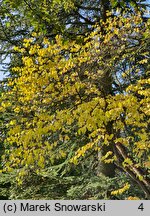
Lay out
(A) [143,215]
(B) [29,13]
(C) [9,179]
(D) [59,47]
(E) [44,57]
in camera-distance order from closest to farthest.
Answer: (A) [143,215], (B) [29,13], (E) [44,57], (D) [59,47], (C) [9,179]

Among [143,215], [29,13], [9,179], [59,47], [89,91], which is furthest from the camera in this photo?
[9,179]

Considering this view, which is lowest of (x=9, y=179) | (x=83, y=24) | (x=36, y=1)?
(x=9, y=179)

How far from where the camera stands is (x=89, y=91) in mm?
4496

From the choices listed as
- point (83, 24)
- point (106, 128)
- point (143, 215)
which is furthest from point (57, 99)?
point (83, 24)

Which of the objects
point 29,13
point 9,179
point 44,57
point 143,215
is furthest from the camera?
point 9,179

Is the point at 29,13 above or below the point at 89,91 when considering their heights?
above

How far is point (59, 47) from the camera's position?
5293 millimetres

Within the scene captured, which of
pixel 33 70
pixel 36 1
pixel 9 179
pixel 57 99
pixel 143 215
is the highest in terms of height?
pixel 36 1

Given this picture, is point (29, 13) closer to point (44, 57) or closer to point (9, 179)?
point (44, 57)

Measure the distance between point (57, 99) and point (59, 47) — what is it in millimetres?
1005

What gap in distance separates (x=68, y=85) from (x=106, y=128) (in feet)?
2.14

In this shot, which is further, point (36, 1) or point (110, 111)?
point (36, 1)

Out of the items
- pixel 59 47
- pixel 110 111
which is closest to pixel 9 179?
pixel 59 47

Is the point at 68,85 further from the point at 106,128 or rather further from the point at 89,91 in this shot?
the point at 106,128
